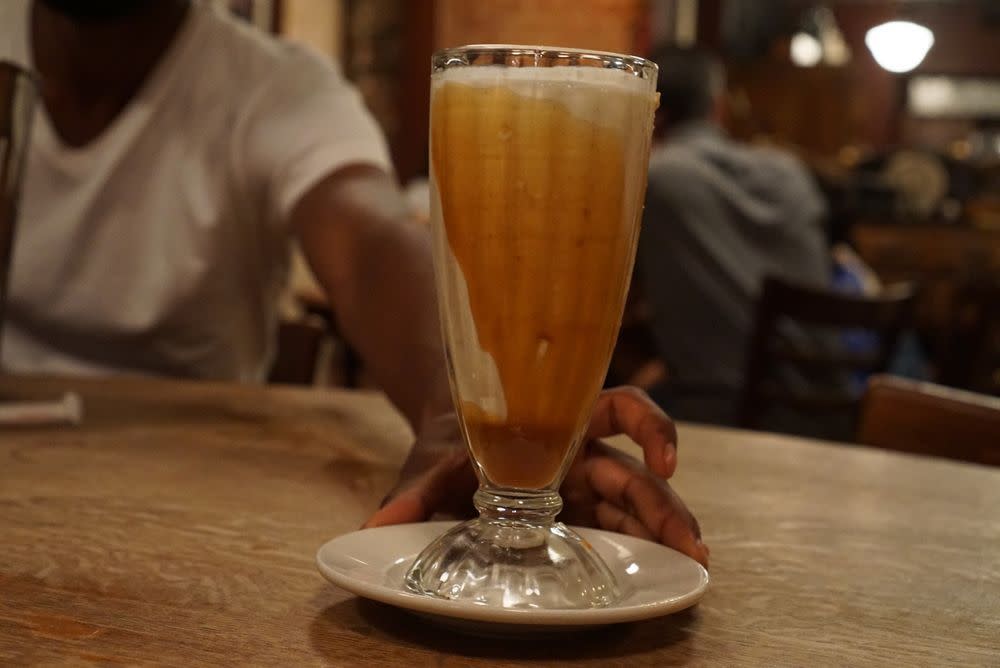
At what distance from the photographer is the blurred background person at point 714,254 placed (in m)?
3.36

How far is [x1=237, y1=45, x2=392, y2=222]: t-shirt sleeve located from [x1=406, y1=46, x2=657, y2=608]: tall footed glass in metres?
0.90

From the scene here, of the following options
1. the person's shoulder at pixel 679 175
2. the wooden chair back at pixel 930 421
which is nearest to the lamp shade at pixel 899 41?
the person's shoulder at pixel 679 175

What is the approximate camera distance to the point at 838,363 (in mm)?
2928

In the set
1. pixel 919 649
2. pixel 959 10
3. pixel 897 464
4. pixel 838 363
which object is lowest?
pixel 838 363

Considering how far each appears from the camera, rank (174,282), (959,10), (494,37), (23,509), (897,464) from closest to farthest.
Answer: (23,509)
(897,464)
(174,282)
(494,37)
(959,10)

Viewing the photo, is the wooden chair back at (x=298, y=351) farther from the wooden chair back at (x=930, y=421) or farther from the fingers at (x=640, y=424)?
the fingers at (x=640, y=424)

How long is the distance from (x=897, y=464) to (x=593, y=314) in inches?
25.5

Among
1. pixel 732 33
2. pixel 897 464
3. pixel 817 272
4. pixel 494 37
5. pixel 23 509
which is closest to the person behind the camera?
pixel 23 509

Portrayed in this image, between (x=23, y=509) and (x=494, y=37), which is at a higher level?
(x=494, y=37)

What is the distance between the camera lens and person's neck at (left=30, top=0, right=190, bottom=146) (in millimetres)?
1630

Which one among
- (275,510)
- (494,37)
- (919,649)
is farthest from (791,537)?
(494,37)

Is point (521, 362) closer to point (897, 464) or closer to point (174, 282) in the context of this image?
point (897, 464)

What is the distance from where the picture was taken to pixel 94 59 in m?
1.64

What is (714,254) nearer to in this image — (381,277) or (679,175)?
(679,175)
